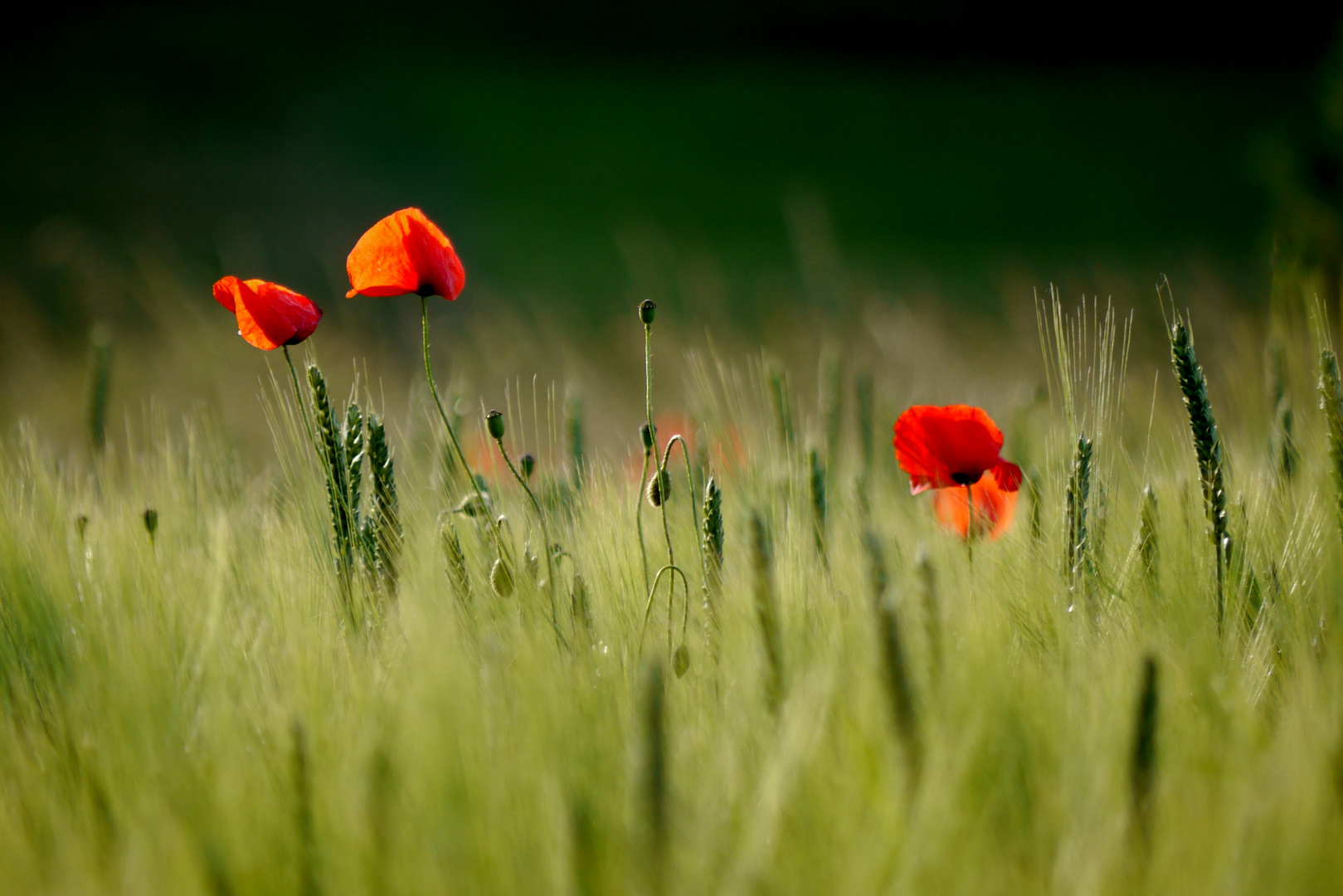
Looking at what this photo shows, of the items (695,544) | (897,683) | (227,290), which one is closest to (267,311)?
(227,290)

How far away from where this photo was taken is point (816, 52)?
16.0 metres

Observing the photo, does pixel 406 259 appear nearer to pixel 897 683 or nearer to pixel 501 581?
pixel 501 581

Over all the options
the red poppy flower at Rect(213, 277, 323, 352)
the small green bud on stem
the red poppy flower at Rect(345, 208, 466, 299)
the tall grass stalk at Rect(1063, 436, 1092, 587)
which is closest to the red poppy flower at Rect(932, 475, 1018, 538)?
the tall grass stalk at Rect(1063, 436, 1092, 587)

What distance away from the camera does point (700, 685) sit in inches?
27.7

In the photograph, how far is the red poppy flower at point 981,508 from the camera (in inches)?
38.6

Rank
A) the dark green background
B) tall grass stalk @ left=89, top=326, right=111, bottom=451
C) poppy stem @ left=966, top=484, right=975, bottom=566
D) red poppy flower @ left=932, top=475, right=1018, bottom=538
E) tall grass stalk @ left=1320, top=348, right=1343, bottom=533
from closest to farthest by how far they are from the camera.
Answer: tall grass stalk @ left=1320, top=348, right=1343, bottom=533 → poppy stem @ left=966, top=484, right=975, bottom=566 → red poppy flower @ left=932, top=475, right=1018, bottom=538 → tall grass stalk @ left=89, top=326, right=111, bottom=451 → the dark green background

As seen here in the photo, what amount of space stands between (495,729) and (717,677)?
7.7 inches

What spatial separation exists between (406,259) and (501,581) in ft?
1.18

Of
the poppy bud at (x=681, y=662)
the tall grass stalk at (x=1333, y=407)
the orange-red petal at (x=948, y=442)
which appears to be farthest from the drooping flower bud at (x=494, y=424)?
the tall grass stalk at (x=1333, y=407)

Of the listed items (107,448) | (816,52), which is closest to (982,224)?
(816,52)

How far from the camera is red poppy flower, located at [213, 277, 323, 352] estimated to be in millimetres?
917

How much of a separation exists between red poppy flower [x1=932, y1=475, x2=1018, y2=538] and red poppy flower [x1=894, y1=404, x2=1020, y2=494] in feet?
0.17

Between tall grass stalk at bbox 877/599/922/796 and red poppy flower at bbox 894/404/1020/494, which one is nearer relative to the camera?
tall grass stalk at bbox 877/599/922/796

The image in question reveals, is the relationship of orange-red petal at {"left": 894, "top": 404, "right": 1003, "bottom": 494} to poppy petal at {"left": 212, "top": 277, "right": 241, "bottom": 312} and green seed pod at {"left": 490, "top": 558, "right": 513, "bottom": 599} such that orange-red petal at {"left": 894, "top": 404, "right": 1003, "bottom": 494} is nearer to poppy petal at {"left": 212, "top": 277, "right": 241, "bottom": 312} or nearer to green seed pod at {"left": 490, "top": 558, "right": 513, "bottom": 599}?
green seed pod at {"left": 490, "top": 558, "right": 513, "bottom": 599}
